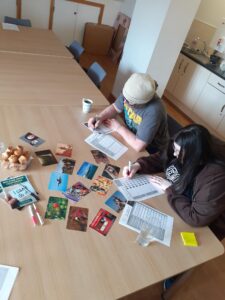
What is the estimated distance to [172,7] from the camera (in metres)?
2.64

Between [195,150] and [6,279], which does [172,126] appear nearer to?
[195,150]

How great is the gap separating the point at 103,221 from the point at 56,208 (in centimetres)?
23

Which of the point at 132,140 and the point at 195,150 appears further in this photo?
the point at 132,140

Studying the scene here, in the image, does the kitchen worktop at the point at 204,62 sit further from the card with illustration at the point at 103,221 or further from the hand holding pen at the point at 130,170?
the card with illustration at the point at 103,221

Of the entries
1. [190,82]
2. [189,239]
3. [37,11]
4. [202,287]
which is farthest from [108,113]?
[37,11]

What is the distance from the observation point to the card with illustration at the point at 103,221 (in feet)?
3.58

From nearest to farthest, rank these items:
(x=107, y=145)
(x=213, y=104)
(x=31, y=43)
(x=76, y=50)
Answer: (x=107, y=145)
(x=31, y=43)
(x=76, y=50)
(x=213, y=104)

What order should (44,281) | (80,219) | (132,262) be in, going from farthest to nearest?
(80,219), (132,262), (44,281)

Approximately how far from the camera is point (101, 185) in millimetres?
1309

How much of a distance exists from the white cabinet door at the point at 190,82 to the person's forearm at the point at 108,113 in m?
2.22

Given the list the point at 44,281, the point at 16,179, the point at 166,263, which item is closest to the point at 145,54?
the point at 16,179

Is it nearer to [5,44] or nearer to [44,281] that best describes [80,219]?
[44,281]

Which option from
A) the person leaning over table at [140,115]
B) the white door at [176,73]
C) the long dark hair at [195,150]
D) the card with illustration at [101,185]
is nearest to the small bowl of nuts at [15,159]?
the card with illustration at [101,185]

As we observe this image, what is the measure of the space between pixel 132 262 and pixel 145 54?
2.66 meters
